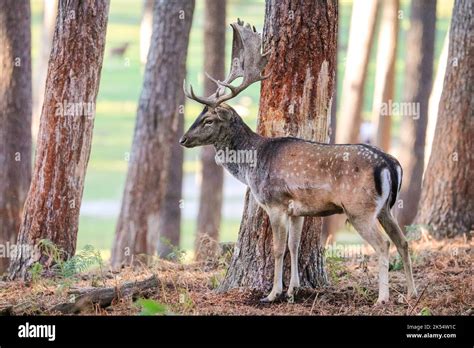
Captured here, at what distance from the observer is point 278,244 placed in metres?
11.2

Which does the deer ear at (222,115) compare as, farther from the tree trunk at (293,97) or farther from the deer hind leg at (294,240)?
the deer hind leg at (294,240)

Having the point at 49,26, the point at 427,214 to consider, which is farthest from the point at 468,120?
the point at 49,26

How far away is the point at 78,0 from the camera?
1312cm

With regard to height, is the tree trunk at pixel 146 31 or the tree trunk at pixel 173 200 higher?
the tree trunk at pixel 146 31

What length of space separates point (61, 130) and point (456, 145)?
610 centimetres

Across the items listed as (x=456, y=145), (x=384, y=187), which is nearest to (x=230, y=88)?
(x=384, y=187)

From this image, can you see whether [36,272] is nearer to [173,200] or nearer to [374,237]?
[374,237]

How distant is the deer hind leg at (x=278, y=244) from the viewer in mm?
11086

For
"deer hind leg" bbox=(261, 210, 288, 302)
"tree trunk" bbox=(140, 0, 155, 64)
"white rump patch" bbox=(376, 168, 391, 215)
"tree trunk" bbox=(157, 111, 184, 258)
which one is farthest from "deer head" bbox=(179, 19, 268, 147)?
"tree trunk" bbox=(140, 0, 155, 64)

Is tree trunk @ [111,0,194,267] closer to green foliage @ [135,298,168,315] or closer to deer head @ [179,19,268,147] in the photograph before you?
deer head @ [179,19,268,147]

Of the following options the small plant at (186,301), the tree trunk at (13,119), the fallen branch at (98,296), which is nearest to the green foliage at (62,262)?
the fallen branch at (98,296)

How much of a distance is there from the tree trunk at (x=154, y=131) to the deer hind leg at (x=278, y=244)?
7.25 metres

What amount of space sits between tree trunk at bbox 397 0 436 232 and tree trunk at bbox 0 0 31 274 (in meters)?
7.78

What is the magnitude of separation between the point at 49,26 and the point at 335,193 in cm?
1670
